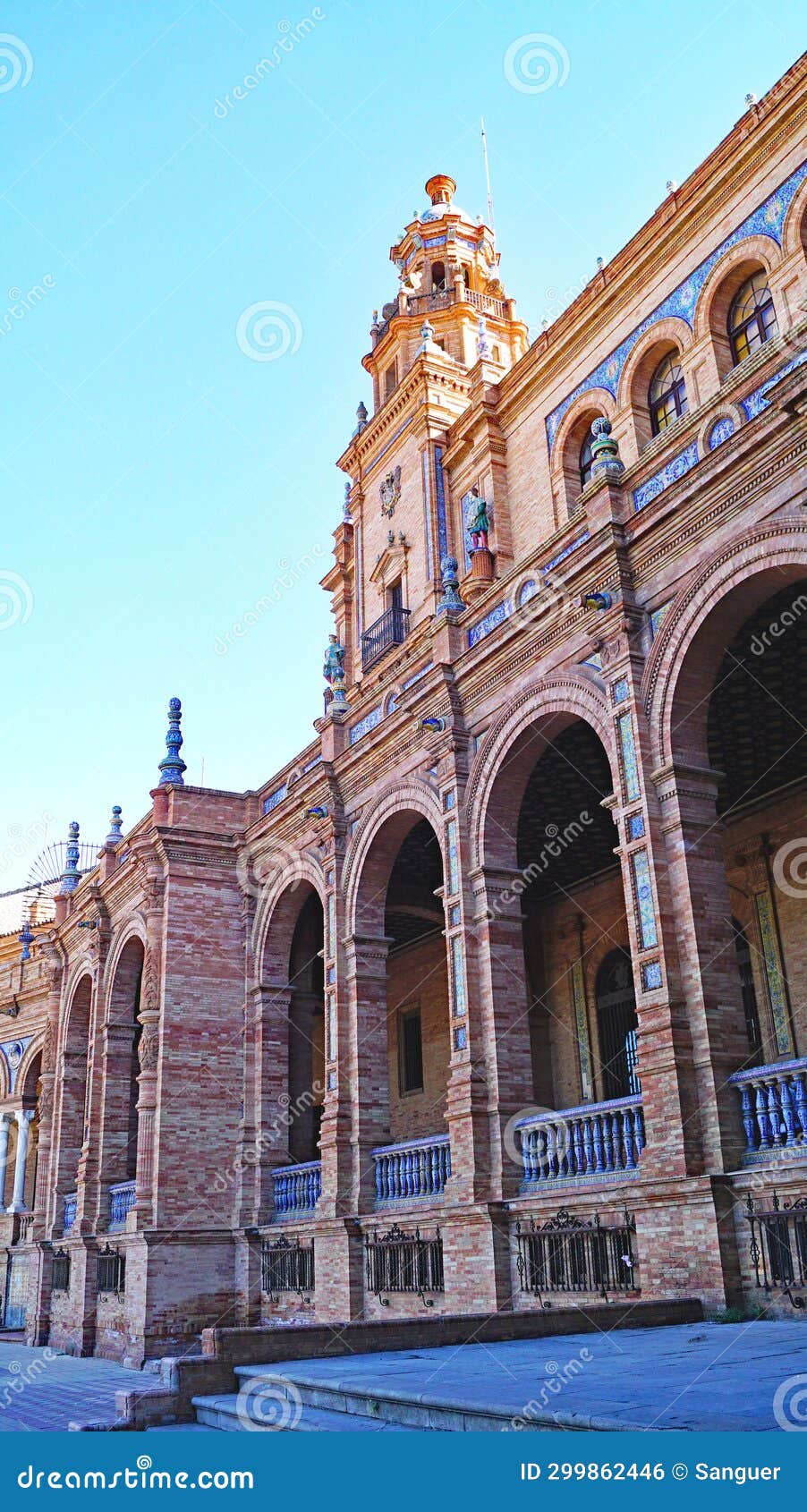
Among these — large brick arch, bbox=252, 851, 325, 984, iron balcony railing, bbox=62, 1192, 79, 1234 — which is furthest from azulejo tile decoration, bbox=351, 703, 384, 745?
iron balcony railing, bbox=62, 1192, 79, 1234

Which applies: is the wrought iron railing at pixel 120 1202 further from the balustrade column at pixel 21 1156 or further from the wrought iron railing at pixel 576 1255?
the balustrade column at pixel 21 1156

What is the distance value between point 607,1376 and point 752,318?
14.0m

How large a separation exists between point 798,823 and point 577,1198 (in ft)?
19.8

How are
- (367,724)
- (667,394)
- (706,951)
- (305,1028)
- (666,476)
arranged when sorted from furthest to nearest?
(305,1028)
(667,394)
(367,724)
(666,476)
(706,951)

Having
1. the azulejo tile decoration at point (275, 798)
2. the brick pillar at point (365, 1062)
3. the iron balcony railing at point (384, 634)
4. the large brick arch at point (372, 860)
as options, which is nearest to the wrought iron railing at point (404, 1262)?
the brick pillar at point (365, 1062)

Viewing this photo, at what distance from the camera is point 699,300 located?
57.7ft

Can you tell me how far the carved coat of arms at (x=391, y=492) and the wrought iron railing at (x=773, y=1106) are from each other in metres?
17.2

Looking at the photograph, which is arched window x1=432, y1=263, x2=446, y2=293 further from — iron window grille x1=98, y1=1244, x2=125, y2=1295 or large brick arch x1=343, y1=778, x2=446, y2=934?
iron window grille x1=98, y1=1244, x2=125, y2=1295

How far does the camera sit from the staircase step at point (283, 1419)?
21.2ft

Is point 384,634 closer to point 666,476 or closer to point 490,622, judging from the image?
point 490,622

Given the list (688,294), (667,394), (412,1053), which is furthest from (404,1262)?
(688,294)

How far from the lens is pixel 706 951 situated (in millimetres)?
10812

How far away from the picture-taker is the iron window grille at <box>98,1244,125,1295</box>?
20.1 meters

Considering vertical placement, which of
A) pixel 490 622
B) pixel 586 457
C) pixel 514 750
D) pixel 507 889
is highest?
pixel 586 457
